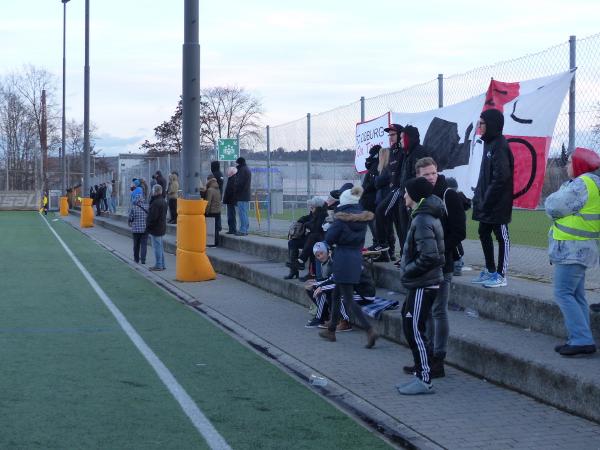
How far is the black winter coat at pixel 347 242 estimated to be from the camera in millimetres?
9555

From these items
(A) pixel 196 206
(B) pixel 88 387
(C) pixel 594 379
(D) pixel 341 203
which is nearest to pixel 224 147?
(A) pixel 196 206

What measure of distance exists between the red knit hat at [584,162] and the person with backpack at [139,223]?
44.3 ft

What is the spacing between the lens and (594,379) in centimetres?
653

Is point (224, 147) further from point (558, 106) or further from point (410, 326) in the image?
point (410, 326)

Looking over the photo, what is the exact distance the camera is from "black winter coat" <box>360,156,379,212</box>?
12547mm

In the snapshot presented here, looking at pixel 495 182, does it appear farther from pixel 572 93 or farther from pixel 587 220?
pixel 587 220

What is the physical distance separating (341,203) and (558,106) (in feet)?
8.59

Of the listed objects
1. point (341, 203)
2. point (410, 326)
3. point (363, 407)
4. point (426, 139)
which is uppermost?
point (426, 139)

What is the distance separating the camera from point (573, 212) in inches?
285

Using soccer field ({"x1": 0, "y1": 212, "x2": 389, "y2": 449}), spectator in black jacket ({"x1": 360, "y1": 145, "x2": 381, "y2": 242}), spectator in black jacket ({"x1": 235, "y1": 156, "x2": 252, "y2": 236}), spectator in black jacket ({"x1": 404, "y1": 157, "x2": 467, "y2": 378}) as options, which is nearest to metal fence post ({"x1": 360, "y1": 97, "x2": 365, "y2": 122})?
spectator in black jacket ({"x1": 360, "y1": 145, "x2": 381, "y2": 242})

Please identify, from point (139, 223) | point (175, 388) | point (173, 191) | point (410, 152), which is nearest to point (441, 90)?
point (410, 152)

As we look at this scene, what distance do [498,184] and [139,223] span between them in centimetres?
1186

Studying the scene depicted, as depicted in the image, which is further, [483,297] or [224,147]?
[224,147]

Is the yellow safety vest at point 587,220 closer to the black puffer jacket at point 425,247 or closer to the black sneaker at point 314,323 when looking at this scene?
the black puffer jacket at point 425,247
